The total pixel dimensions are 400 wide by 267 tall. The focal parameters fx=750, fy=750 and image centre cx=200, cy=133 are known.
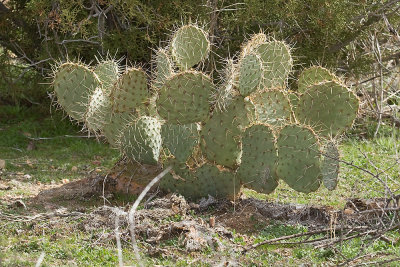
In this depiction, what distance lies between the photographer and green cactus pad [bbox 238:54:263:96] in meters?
5.77

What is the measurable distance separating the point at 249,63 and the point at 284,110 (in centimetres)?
66

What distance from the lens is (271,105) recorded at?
6250 mm

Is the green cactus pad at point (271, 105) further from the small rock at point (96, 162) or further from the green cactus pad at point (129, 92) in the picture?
the small rock at point (96, 162)

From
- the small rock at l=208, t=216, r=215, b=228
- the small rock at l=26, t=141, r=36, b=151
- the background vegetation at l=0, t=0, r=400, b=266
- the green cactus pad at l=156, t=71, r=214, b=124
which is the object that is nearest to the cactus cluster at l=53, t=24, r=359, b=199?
the green cactus pad at l=156, t=71, r=214, b=124

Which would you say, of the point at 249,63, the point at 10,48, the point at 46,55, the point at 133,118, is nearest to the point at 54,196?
the point at 133,118

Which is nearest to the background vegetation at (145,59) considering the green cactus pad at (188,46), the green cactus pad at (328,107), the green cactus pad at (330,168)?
the green cactus pad at (330,168)

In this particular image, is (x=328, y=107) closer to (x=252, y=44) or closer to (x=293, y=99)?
(x=293, y=99)

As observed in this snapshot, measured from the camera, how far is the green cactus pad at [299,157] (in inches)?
233

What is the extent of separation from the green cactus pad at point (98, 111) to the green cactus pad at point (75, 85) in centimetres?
11

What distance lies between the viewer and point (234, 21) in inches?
338

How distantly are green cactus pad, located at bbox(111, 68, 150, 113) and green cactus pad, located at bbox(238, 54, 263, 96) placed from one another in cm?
96

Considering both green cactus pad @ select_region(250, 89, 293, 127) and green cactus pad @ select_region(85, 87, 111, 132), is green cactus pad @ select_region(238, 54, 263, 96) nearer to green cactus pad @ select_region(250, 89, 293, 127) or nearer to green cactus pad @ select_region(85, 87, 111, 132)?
green cactus pad @ select_region(250, 89, 293, 127)

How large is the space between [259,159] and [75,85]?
6.00 feet

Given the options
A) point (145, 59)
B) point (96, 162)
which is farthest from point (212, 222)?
point (145, 59)
